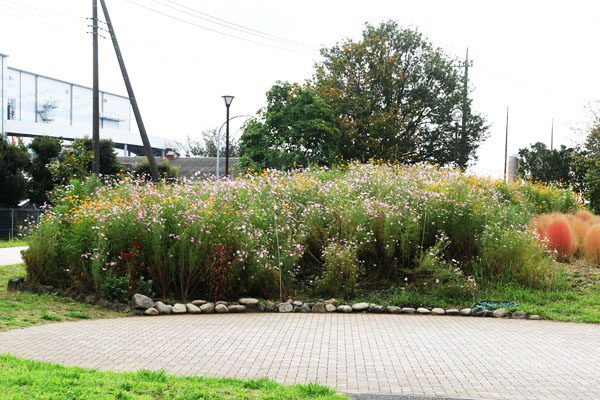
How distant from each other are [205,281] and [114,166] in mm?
29297

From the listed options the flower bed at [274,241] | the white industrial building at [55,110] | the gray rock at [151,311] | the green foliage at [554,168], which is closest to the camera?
the gray rock at [151,311]

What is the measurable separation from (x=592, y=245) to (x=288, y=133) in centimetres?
1834

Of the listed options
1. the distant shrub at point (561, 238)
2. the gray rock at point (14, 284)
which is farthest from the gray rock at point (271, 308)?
the distant shrub at point (561, 238)

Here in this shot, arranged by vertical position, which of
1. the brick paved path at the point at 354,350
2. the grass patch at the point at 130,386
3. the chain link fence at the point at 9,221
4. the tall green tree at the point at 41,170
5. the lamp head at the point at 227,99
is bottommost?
the chain link fence at the point at 9,221

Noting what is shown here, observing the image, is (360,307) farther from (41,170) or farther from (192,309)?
(41,170)

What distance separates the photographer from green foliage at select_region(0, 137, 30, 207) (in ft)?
103

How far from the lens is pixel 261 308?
10289 millimetres

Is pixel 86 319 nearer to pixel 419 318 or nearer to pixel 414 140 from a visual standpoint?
pixel 419 318

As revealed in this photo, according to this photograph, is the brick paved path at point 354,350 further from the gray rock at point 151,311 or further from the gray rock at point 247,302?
the gray rock at point 247,302

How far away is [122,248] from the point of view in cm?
Answer: 1080

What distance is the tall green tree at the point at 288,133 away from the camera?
2972 centimetres

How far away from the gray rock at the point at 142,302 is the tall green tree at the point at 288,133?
19514 mm

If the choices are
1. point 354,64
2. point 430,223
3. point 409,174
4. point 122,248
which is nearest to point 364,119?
point 354,64

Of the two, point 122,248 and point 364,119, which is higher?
point 364,119
